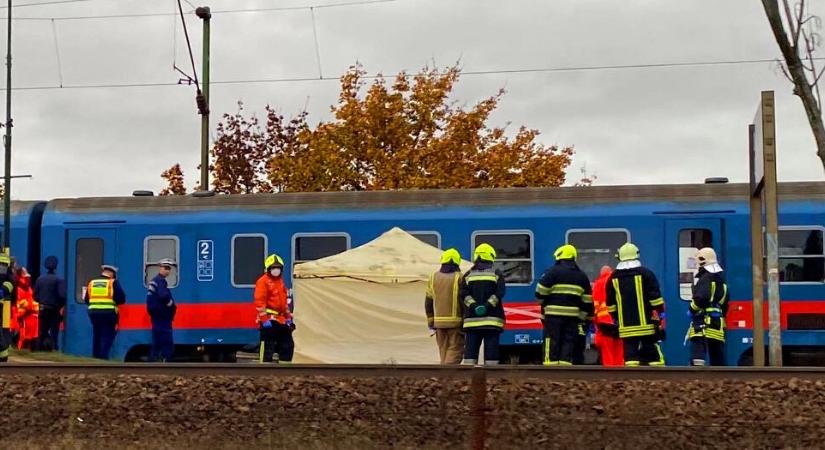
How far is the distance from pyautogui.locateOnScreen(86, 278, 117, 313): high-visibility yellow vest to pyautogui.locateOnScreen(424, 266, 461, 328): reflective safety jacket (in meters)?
5.63

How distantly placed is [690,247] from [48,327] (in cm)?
1009

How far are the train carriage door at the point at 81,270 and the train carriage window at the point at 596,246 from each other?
742 cm

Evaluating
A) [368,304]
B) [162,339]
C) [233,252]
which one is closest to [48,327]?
[162,339]

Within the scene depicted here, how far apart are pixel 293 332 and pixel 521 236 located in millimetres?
3664

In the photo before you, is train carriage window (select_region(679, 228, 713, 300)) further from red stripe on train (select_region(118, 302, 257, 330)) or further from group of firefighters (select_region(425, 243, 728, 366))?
red stripe on train (select_region(118, 302, 257, 330))

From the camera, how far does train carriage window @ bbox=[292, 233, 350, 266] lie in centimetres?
1606

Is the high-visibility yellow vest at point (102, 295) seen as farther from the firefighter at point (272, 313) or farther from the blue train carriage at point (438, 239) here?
the firefighter at point (272, 313)

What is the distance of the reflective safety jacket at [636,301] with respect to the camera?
33.2ft

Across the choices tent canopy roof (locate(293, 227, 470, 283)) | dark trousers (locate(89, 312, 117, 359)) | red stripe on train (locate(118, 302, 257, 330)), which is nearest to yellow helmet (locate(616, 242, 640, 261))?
tent canopy roof (locate(293, 227, 470, 283))

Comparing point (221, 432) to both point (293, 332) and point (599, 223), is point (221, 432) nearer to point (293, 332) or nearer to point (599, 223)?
point (293, 332)

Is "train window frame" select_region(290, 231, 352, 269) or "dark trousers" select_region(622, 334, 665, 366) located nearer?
"dark trousers" select_region(622, 334, 665, 366)

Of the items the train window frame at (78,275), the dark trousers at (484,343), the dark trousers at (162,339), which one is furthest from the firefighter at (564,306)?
the train window frame at (78,275)

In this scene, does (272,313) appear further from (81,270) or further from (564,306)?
(81,270)

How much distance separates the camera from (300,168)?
115ft
